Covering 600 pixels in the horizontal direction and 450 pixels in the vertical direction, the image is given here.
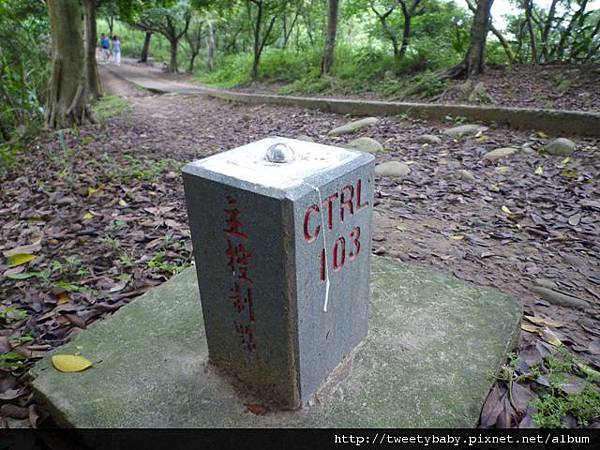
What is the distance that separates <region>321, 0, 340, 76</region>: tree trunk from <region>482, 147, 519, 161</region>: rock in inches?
225

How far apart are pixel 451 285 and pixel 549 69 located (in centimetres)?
597

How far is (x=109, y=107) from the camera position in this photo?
32.6 ft

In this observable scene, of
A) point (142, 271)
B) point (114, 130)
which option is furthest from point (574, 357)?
point (114, 130)

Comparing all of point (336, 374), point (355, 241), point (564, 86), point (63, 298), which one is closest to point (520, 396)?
point (336, 374)

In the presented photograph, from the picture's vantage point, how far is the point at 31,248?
9.87ft

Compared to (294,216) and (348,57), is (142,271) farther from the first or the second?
(348,57)

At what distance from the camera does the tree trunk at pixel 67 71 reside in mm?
6391

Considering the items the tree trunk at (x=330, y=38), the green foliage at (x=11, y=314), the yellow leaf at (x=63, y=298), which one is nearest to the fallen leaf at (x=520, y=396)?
the yellow leaf at (x=63, y=298)

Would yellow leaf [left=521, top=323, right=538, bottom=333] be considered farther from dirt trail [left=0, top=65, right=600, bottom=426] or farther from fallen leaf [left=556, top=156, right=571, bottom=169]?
fallen leaf [left=556, top=156, right=571, bottom=169]

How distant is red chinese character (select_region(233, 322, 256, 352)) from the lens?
160 cm

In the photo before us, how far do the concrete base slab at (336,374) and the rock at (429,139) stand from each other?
3.34 metres

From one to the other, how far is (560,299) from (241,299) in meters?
1.98

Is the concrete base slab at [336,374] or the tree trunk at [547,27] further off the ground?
the tree trunk at [547,27]

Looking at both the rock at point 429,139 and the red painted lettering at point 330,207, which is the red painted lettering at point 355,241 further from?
the rock at point 429,139
